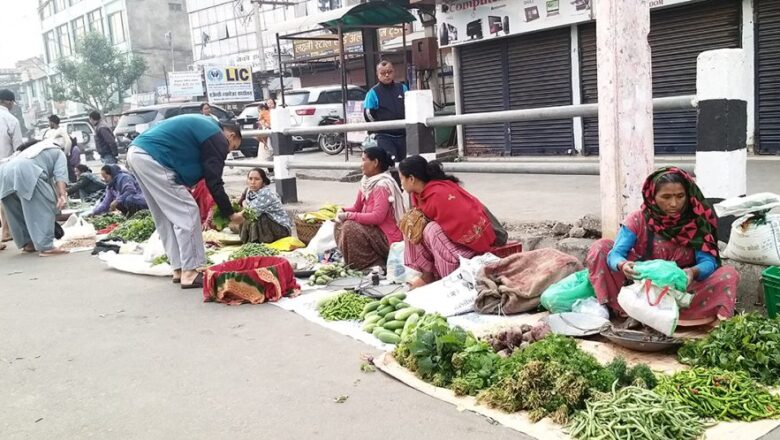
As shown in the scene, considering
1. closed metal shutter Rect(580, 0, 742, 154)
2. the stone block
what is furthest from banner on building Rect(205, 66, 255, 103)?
the stone block

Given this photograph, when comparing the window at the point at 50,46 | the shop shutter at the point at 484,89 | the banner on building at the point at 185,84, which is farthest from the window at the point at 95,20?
the shop shutter at the point at 484,89

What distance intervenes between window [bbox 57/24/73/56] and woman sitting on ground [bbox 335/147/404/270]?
180 ft

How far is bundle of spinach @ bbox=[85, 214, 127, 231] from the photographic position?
9.92 m

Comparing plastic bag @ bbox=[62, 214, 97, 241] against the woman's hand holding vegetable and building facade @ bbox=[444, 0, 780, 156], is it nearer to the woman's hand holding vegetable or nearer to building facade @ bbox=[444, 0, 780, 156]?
building facade @ bbox=[444, 0, 780, 156]

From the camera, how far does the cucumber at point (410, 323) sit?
421 centimetres

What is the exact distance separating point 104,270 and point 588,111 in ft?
17.2

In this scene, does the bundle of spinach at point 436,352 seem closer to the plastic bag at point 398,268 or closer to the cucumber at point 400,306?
the cucumber at point 400,306

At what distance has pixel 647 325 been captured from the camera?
3584mm

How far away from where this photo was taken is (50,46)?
2254 inches

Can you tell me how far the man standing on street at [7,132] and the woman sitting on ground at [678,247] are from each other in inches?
344

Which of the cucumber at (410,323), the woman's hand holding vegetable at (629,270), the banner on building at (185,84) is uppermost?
the banner on building at (185,84)

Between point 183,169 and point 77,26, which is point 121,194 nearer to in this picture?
point 183,169

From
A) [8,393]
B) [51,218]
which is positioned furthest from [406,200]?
[51,218]

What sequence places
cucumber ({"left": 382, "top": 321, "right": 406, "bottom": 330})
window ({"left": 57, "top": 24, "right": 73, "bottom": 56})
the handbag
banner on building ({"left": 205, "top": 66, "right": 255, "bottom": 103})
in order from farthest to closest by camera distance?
1. window ({"left": 57, "top": 24, "right": 73, "bottom": 56})
2. banner on building ({"left": 205, "top": 66, "right": 255, "bottom": 103})
3. the handbag
4. cucumber ({"left": 382, "top": 321, "right": 406, "bottom": 330})
